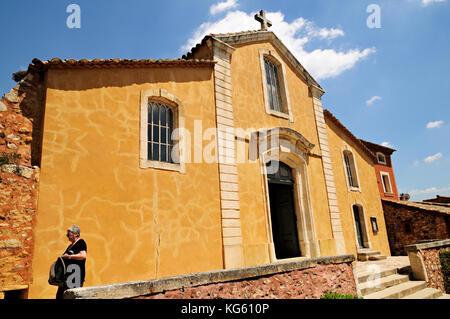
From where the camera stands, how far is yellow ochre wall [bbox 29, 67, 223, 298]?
18.0 feet

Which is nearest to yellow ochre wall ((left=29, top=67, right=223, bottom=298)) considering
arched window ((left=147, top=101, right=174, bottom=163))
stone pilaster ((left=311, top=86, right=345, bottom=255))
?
arched window ((left=147, top=101, right=174, bottom=163))

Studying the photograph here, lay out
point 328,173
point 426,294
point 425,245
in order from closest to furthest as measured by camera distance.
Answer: point 426,294, point 425,245, point 328,173

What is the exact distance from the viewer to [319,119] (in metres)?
12.0

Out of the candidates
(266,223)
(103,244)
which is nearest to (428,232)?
(266,223)

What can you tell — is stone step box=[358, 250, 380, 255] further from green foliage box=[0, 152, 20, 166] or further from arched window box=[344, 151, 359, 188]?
green foliage box=[0, 152, 20, 166]

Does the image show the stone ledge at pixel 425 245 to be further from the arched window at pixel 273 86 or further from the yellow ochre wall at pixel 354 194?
the arched window at pixel 273 86

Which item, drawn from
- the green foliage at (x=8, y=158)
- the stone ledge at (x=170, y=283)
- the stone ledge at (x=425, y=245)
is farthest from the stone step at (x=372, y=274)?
the green foliage at (x=8, y=158)

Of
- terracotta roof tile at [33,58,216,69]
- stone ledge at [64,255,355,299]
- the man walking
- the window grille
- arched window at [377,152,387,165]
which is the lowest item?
stone ledge at [64,255,355,299]

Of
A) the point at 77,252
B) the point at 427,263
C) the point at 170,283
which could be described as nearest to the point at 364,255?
the point at 427,263

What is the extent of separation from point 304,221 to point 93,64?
7777mm

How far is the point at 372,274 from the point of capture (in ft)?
26.8

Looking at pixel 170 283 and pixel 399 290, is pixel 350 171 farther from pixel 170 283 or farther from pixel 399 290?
pixel 170 283

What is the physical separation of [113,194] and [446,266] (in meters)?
11.1
